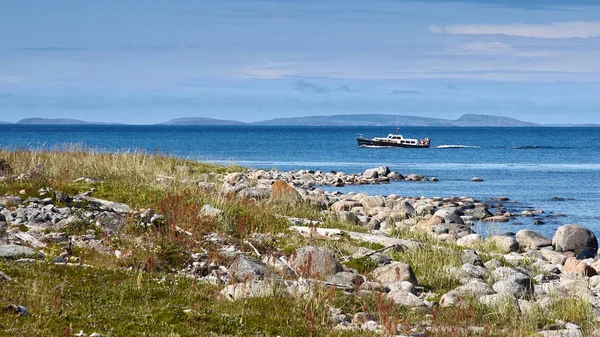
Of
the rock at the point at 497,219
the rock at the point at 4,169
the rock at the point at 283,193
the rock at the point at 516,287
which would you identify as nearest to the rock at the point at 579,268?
the rock at the point at 516,287

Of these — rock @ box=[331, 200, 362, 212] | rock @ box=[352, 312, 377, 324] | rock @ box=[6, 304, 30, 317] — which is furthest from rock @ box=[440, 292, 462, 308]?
rock @ box=[331, 200, 362, 212]

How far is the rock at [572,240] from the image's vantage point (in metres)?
26.9

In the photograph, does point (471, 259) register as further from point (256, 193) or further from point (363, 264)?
point (256, 193)

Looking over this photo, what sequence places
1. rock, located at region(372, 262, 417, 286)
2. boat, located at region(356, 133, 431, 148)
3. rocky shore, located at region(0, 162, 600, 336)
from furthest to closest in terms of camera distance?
boat, located at region(356, 133, 431, 148), rock, located at region(372, 262, 417, 286), rocky shore, located at region(0, 162, 600, 336)

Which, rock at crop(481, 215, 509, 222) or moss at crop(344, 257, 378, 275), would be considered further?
rock at crop(481, 215, 509, 222)

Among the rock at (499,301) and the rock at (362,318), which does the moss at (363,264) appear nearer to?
the rock at (499,301)

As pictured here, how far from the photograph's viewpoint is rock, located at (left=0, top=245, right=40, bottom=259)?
43.8 feet

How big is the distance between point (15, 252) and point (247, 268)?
4206mm

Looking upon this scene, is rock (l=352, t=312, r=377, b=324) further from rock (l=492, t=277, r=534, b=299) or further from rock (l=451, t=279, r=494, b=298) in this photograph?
rock (l=492, t=277, r=534, b=299)

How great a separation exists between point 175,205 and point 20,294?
24.3ft

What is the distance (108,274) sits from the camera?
1276 cm

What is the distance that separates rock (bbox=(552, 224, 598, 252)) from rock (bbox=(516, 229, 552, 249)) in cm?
35

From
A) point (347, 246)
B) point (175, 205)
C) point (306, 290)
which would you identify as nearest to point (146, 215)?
point (175, 205)

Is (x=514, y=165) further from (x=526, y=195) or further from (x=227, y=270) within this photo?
(x=227, y=270)
